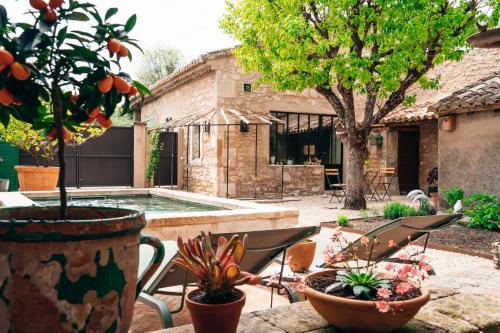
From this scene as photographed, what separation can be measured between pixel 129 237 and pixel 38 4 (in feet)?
2.01

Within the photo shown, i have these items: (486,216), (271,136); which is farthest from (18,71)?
(271,136)

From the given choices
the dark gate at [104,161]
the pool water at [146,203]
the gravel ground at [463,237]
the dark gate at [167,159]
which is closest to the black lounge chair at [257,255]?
the gravel ground at [463,237]

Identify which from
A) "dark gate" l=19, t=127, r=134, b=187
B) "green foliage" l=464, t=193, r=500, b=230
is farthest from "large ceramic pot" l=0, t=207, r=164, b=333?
"dark gate" l=19, t=127, r=134, b=187

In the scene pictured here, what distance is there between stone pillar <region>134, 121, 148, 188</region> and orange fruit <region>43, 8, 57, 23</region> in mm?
11721

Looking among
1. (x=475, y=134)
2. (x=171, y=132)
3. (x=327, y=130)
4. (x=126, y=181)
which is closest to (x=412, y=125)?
(x=327, y=130)

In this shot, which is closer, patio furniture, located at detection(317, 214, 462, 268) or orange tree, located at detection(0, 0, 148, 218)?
orange tree, located at detection(0, 0, 148, 218)

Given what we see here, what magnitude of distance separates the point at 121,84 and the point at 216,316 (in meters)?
0.78

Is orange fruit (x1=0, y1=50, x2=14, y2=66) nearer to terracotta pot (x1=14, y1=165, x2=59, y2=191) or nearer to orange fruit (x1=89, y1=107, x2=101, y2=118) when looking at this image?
orange fruit (x1=89, y1=107, x2=101, y2=118)

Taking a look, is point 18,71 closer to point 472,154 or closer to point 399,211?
point 399,211

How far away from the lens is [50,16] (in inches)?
43.6

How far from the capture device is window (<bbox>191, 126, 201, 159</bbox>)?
12867mm

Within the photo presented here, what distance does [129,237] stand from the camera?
112cm

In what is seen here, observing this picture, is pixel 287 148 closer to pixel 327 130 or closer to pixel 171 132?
pixel 327 130

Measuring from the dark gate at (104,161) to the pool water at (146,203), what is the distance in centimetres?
413
